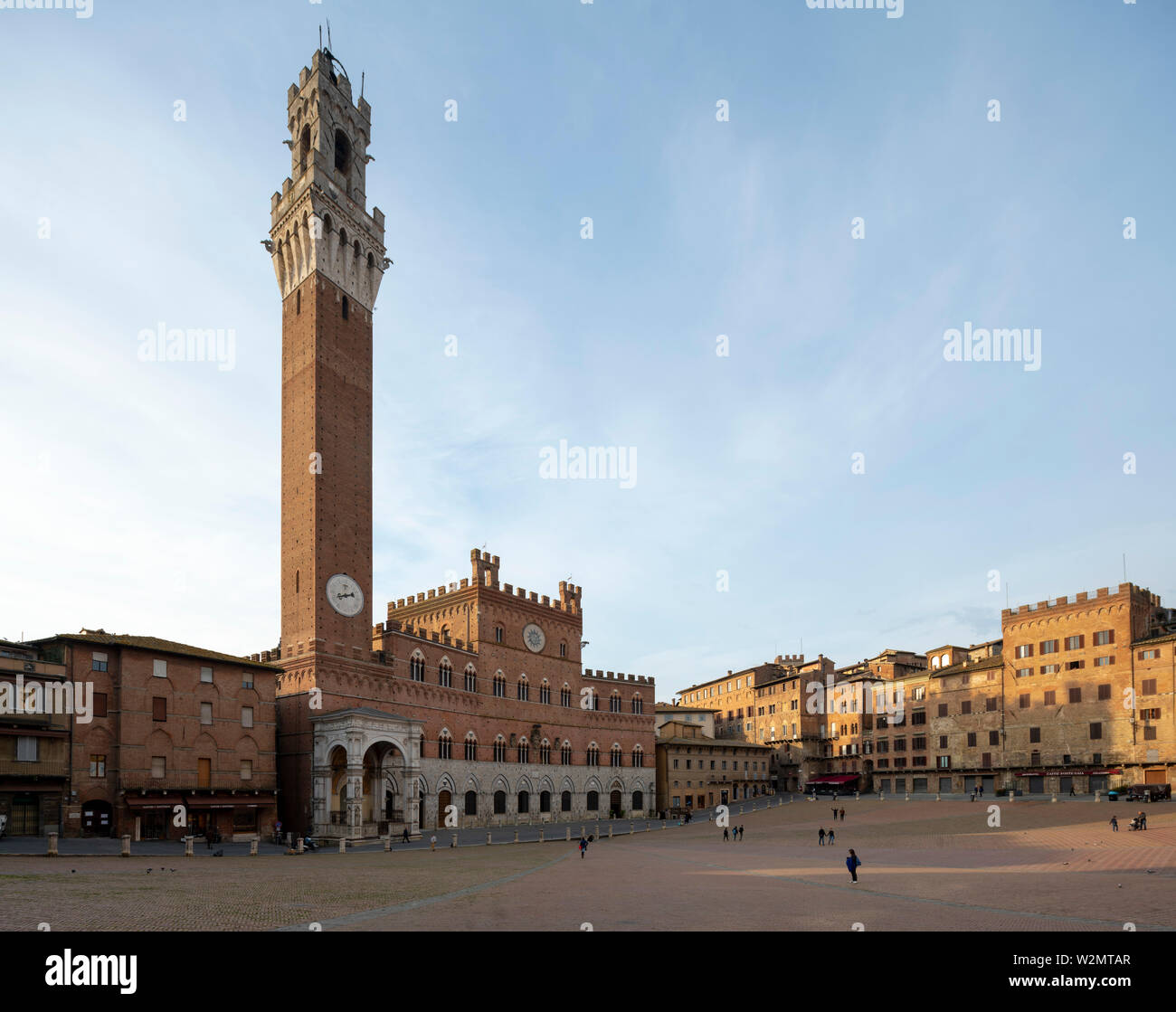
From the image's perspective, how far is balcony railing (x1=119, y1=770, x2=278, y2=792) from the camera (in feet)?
141

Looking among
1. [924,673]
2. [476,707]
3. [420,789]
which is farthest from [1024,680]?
[420,789]

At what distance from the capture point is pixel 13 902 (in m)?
20.1

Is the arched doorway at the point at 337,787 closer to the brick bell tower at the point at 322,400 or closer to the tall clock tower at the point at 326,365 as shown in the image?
the brick bell tower at the point at 322,400

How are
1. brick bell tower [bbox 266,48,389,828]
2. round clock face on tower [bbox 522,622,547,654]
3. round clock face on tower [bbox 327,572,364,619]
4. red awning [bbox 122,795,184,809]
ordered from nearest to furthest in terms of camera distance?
red awning [bbox 122,795,184,809] < brick bell tower [bbox 266,48,389,828] < round clock face on tower [bbox 327,572,364,619] < round clock face on tower [bbox 522,622,547,654]

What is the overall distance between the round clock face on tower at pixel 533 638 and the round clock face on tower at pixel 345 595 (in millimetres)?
19144

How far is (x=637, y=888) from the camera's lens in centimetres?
2728

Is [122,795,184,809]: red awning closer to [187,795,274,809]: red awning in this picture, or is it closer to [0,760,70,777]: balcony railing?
[187,795,274,809]: red awning

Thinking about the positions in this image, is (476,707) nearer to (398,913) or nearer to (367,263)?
(367,263)

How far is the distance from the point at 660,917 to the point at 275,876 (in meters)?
15.3

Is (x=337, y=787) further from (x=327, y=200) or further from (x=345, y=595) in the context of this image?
(x=327, y=200)

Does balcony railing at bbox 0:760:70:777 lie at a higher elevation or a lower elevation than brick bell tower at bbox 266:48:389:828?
lower

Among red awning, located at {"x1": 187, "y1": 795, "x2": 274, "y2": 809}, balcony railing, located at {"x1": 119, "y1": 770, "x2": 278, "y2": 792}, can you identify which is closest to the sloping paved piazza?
red awning, located at {"x1": 187, "y1": 795, "x2": 274, "y2": 809}

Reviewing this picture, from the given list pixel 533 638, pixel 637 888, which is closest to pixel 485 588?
pixel 533 638

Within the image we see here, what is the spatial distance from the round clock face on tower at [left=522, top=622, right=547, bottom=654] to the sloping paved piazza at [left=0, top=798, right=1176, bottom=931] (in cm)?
2710
